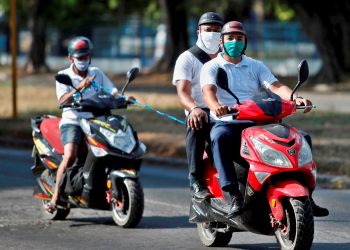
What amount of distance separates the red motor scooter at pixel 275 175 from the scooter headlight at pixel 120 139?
2209 millimetres

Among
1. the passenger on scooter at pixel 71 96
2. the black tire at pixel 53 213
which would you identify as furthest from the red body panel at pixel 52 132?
the black tire at pixel 53 213

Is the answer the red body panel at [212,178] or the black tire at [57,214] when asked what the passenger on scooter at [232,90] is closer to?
the red body panel at [212,178]

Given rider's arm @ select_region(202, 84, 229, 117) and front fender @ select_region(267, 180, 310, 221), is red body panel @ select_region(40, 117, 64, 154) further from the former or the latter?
front fender @ select_region(267, 180, 310, 221)

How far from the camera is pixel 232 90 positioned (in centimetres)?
842

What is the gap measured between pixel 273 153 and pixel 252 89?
2.89ft

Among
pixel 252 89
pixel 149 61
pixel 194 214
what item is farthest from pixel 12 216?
pixel 149 61

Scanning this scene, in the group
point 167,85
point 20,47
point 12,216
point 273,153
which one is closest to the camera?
point 273,153

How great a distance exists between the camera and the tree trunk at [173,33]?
121 feet

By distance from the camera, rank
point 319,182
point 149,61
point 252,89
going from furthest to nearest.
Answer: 1. point 149,61
2. point 319,182
3. point 252,89

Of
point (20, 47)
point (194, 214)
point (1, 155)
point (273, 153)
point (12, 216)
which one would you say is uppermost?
point (273, 153)

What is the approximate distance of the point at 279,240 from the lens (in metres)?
7.82

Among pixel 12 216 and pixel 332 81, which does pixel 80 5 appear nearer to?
pixel 332 81

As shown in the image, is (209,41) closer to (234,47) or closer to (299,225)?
(234,47)

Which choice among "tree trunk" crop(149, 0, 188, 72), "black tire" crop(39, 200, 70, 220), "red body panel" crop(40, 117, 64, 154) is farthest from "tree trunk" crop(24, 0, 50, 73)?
"black tire" crop(39, 200, 70, 220)
